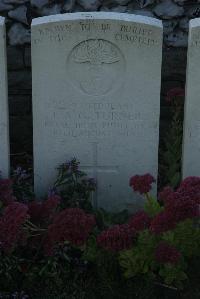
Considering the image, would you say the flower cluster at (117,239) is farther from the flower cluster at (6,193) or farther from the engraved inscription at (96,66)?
the engraved inscription at (96,66)

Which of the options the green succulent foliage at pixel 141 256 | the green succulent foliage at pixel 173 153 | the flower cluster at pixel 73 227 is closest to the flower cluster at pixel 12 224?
the flower cluster at pixel 73 227

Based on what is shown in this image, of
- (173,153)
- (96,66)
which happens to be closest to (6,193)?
(96,66)

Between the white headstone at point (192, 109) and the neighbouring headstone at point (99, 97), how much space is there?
20cm

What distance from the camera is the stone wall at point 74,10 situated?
5.13 meters

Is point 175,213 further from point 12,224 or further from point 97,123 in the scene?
point 97,123

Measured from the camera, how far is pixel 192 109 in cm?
379

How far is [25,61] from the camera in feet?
17.2

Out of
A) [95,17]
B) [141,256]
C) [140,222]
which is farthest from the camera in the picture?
[95,17]

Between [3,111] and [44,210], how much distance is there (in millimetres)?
891

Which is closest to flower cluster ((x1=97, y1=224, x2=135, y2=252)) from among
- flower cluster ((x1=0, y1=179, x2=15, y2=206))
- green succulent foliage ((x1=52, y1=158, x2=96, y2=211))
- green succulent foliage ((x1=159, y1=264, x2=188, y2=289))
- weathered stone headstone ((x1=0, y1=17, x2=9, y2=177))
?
green succulent foliage ((x1=159, y1=264, x2=188, y2=289))

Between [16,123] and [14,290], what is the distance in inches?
91.8

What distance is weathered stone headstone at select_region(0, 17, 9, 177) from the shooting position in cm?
367

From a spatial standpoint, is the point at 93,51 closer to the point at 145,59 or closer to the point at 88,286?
the point at 145,59

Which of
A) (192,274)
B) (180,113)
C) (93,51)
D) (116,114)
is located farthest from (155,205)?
(180,113)
